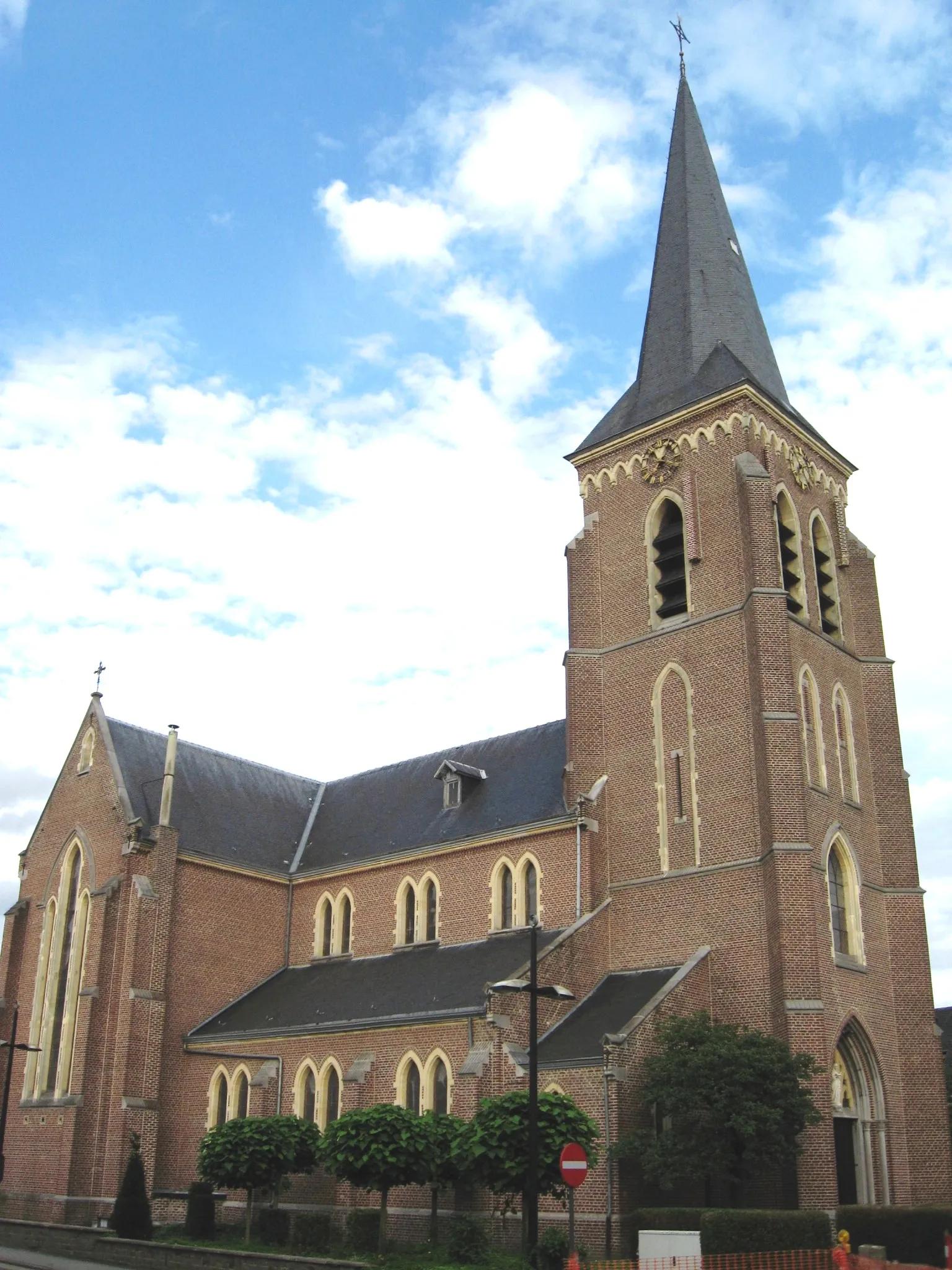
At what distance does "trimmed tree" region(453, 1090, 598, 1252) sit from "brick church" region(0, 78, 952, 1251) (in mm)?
2082

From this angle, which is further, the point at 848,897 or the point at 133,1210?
the point at 848,897

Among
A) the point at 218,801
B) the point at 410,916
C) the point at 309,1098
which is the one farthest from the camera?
the point at 218,801

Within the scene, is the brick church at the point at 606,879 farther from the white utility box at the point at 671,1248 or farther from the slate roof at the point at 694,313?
the white utility box at the point at 671,1248

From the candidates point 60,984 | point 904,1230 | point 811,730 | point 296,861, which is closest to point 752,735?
point 811,730

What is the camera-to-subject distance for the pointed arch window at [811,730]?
96.2ft

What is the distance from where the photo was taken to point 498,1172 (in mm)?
22016

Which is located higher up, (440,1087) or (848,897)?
(848,897)

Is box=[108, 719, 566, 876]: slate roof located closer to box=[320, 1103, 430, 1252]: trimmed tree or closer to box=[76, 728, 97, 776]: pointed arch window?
box=[76, 728, 97, 776]: pointed arch window

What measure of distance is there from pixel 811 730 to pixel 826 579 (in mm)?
5647

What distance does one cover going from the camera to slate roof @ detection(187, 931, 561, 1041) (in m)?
29.3

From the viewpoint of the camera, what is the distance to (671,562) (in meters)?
33.2

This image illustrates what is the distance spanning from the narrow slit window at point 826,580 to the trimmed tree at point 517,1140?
621 inches

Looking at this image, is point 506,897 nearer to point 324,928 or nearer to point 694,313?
point 324,928

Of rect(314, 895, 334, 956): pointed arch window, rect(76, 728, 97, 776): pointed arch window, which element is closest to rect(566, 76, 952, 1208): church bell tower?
rect(314, 895, 334, 956): pointed arch window
